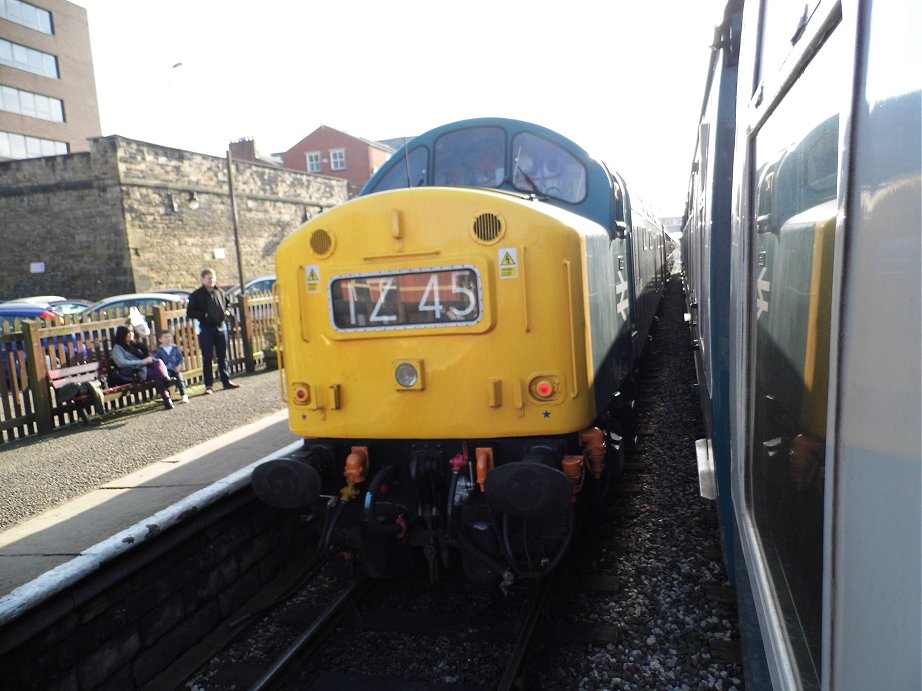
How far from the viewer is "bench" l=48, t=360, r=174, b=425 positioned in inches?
359

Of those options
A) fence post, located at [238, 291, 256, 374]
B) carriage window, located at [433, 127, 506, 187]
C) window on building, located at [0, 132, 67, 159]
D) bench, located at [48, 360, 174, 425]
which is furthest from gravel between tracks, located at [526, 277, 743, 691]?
window on building, located at [0, 132, 67, 159]

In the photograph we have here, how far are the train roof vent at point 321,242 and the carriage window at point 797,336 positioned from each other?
2799mm

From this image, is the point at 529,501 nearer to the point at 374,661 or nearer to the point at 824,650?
the point at 374,661

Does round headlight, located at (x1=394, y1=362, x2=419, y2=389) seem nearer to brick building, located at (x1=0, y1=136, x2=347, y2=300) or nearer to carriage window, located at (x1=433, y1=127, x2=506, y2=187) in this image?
carriage window, located at (x1=433, y1=127, x2=506, y2=187)

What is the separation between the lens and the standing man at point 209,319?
1064cm

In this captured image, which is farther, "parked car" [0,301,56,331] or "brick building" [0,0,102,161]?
"brick building" [0,0,102,161]

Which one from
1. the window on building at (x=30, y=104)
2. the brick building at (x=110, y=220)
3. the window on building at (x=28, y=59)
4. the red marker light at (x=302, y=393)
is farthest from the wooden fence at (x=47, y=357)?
the window on building at (x=28, y=59)

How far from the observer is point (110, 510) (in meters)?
5.43

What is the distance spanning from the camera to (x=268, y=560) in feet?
18.0

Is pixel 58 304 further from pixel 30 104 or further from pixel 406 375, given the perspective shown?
pixel 30 104

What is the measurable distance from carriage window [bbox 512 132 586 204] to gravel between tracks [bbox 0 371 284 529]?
448cm

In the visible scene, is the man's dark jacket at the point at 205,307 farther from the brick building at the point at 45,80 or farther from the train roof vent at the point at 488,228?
the brick building at the point at 45,80

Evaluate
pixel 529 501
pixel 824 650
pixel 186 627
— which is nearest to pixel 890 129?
pixel 824 650

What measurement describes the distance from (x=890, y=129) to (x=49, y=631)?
13.6 ft
